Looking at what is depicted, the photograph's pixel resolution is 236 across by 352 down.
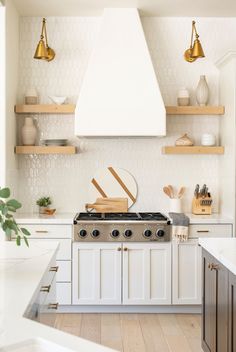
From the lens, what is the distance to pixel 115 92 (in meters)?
5.88

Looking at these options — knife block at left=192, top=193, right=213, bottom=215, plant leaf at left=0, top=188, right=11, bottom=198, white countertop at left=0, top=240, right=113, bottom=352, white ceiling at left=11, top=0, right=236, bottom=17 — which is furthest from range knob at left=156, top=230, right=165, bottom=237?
plant leaf at left=0, top=188, right=11, bottom=198

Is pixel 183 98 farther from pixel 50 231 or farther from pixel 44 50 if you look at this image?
pixel 50 231

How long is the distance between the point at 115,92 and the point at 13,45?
1.15 meters

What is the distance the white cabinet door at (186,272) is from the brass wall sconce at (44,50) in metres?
2.22

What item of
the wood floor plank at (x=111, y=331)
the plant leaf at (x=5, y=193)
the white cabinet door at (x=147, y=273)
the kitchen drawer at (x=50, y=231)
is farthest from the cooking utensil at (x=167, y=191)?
the plant leaf at (x=5, y=193)

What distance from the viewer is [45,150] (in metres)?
6.04

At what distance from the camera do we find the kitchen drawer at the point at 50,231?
5680 mm

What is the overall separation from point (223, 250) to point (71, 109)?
2.95 meters

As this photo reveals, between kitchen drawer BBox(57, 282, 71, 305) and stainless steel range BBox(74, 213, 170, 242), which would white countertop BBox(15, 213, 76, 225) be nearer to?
stainless steel range BBox(74, 213, 170, 242)

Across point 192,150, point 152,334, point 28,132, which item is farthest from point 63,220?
→ point 192,150

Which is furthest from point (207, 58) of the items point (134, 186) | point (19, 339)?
point (19, 339)

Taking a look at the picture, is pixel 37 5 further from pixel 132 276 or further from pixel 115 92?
pixel 132 276

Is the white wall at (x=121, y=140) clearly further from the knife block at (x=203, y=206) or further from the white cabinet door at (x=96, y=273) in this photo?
the white cabinet door at (x=96, y=273)

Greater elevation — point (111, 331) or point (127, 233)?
point (127, 233)
